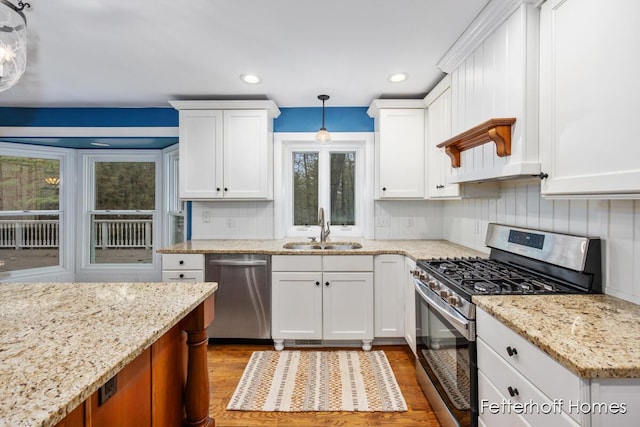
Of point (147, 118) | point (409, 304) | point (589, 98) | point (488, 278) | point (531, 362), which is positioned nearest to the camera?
point (531, 362)

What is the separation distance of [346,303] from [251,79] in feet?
6.80

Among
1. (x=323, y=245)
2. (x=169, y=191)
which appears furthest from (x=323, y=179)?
(x=169, y=191)

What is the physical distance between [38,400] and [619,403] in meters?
1.33

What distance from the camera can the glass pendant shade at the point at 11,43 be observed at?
1362 mm

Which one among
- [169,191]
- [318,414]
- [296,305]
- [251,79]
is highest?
[251,79]

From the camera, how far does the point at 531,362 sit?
101 cm

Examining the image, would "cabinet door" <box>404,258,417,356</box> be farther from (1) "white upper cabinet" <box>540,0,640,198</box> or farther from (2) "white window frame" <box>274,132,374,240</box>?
(1) "white upper cabinet" <box>540,0,640,198</box>

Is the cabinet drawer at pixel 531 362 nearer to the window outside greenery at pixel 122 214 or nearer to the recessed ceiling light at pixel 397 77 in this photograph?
the recessed ceiling light at pixel 397 77

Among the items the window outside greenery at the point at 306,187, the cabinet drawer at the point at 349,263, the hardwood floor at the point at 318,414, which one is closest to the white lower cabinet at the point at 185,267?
the hardwood floor at the point at 318,414

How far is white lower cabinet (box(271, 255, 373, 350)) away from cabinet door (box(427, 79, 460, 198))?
0.86 metres

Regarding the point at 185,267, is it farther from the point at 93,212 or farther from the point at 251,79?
the point at 93,212

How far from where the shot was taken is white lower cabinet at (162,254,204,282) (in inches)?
109

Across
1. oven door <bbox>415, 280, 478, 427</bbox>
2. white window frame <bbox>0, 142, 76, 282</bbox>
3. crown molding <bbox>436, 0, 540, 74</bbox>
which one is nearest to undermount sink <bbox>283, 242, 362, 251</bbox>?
oven door <bbox>415, 280, 478, 427</bbox>
